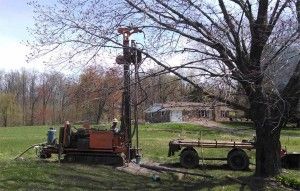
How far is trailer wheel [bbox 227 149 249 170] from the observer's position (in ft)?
66.9

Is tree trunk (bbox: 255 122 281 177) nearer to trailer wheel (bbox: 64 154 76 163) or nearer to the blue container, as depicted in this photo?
trailer wheel (bbox: 64 154 76 163)

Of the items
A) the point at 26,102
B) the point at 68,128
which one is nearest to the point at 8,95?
the point at 26,102

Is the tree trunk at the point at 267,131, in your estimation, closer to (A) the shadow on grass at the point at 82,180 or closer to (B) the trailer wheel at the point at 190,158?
(A) the shadow on grass at the point at 82,180

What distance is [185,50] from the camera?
16.5 meters

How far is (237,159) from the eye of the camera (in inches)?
810

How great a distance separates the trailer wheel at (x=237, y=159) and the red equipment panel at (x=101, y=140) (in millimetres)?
4797

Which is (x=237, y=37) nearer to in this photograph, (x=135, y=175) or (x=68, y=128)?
(x=135, y=175)

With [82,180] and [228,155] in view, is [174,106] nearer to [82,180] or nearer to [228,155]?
[228,155]

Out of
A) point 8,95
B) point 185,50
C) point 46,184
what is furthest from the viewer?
point 8,95

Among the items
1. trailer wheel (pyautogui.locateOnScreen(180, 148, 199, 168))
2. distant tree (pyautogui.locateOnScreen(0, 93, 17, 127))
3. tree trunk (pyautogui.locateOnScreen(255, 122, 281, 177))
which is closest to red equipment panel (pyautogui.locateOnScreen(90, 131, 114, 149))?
trailer wheel (pyautogui.locateOnScreen(180, 148, 199, 168))

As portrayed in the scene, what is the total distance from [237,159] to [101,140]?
17.6ft

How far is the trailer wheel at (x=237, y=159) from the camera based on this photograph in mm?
20391

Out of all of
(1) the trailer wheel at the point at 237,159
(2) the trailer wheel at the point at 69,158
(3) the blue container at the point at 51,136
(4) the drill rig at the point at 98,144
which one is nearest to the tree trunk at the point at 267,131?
(1) the trailer wheel at the point at 237,159

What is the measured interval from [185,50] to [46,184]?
603 cm
